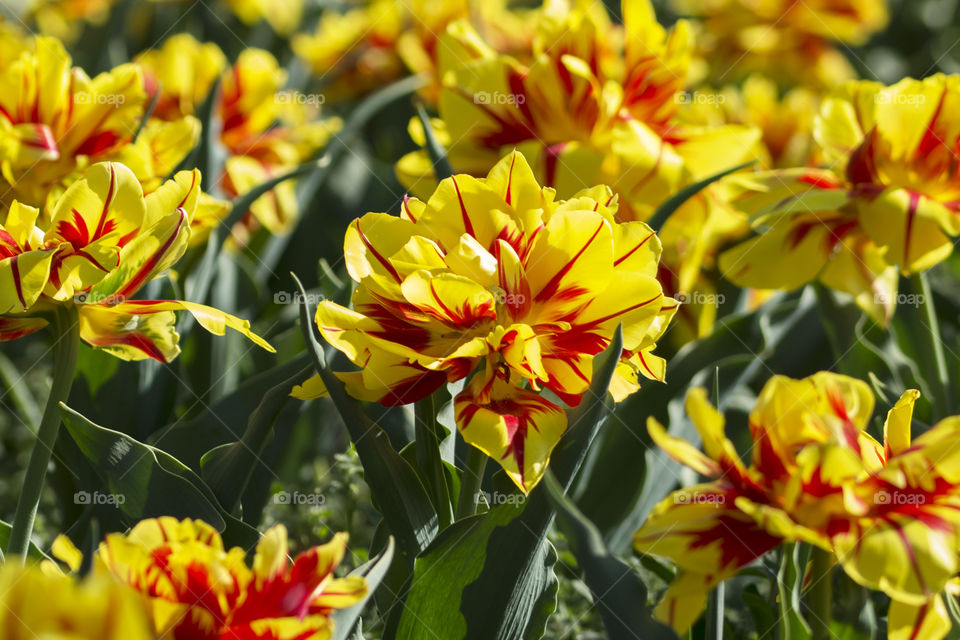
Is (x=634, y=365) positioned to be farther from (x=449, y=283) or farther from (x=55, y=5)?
(x=55, y=5)

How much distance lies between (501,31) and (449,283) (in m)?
1.37

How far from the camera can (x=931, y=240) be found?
3.57ft

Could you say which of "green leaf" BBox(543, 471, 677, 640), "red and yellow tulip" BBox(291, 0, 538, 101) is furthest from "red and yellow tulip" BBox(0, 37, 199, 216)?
"red and yellow tulip" BBox(291, 0, 538, 101)

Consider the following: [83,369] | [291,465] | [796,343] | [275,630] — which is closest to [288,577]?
[275,630]

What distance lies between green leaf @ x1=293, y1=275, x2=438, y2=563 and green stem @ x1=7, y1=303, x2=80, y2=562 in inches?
7.2

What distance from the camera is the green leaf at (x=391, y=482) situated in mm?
813

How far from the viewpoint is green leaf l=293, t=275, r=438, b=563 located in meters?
0.81

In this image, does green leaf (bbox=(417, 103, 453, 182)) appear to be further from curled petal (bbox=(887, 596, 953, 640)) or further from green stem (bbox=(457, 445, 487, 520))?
curled petal (bbox=(887, 596, 953, 640))

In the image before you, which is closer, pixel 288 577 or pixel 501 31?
pixel 288 577

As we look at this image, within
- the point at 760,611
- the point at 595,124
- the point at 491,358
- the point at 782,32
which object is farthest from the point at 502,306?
the point at 782,32

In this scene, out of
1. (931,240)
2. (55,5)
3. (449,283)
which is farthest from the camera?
(55,5)

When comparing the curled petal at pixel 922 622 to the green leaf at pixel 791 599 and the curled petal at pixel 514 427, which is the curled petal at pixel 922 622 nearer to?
the green leaf at pixel 791 599

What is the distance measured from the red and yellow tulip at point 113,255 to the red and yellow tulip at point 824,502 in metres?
0.33

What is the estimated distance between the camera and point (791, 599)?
0.77 m
